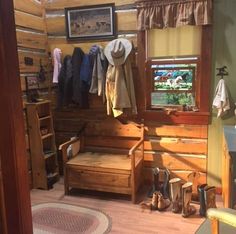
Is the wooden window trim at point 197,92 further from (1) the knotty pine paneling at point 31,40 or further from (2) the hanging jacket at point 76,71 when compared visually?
(1) the knotty pine paneling at point 31,40

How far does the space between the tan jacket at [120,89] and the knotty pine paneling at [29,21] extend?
3.73 ft

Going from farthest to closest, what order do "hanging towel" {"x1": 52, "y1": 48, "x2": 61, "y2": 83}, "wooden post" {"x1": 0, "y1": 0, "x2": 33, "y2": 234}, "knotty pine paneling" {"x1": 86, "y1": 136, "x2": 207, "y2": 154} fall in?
"hanging towel" {"x1": 52, "y1": 48, "x2": 61, "y2": 83} < "knotty pine paneling" {"x1": 86, "y1": 136, "x2": 207, "y2": 154} < "wooden post" {"x1": 0, "y1": 0, "x2": 33, "y2": 234}

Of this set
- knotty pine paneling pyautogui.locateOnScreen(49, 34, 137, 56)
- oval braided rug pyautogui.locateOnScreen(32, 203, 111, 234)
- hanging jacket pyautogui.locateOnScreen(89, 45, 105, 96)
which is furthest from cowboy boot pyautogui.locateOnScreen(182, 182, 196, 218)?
knotty pine paneling pyautogui.locateOnScreen(49, 34, 137, 56)

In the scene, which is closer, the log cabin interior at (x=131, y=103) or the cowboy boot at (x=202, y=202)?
the cowboy boot at (x=202, y=202)

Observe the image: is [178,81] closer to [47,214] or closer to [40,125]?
[40,125]

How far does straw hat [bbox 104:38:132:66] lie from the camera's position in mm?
3187

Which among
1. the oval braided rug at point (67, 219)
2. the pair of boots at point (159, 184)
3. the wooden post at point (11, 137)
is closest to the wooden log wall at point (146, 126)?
the pair of boots at point (159, 184)

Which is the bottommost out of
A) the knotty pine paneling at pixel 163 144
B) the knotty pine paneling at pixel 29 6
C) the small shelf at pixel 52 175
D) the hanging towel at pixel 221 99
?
the small shelf at pixel 52 175

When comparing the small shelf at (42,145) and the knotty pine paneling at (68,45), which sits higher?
the knotty pine paneling at (68,45)

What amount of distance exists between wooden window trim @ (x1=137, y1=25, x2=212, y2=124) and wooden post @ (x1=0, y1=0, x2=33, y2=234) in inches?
91.1

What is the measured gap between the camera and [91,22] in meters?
3.44

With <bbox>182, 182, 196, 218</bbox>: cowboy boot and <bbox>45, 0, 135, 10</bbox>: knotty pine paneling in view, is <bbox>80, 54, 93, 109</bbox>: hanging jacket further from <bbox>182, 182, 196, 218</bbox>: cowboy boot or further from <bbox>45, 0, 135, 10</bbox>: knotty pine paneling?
<bbox>182, 182, 196, 218</bbox>: cowboy boot

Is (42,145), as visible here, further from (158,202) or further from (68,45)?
(158,202)

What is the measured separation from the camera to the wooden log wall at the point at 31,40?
327cm
